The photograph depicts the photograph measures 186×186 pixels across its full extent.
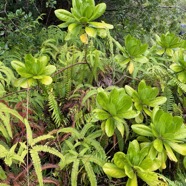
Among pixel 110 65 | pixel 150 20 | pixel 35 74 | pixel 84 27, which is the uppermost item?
pixel 84 27

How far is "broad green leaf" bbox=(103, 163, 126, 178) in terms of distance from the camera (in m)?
1.51

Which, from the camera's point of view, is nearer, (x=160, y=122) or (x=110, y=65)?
(x=160, y=122)

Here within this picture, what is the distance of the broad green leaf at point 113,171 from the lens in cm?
151

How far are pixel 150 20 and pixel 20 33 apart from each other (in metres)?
2.16

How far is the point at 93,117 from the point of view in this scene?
168cm

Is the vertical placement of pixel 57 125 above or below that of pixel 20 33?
below

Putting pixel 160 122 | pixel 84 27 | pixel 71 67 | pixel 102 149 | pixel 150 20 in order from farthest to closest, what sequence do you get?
1. pixel 150 20
2. pixel 71 67
3. pixel 84 27
4. pixel 102 149
5. pixel 160 122

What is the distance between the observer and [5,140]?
5.90 ft

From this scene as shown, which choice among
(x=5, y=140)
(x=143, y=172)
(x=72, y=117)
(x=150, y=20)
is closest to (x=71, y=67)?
(x=72, y=117)

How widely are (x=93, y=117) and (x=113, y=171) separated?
318mm

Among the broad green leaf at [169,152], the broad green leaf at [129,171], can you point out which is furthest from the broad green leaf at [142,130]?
the broad green leaf at [129,171]

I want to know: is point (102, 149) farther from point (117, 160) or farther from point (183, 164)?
point (183, 164)

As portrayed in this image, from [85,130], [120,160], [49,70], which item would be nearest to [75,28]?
[49,70]

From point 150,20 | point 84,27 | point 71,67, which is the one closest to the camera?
point 84,27
